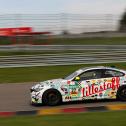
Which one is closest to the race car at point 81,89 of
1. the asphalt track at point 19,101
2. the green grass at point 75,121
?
the asphalt track at point 19,101

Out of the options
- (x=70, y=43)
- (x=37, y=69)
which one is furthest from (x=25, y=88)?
(x=70, y=43)

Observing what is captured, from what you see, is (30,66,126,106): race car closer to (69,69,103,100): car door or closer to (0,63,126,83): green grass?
(69,69,103,100): car door

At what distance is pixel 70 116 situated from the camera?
11.3 meters

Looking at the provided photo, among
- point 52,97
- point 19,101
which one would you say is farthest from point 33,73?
point 52,97

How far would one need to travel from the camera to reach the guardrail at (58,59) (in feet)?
86.2

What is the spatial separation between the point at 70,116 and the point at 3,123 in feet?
5.34

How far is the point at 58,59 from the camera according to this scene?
26.7 meters

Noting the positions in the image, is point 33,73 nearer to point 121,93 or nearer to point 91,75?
point 91,75

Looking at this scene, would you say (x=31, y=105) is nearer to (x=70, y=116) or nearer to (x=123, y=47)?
(x=70, y=116)

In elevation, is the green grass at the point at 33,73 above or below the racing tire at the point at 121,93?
above

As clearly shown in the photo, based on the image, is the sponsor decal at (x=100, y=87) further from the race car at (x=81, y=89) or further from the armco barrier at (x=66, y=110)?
the armco barrier at (x=66, y=110)

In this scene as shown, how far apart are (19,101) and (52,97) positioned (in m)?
1.64

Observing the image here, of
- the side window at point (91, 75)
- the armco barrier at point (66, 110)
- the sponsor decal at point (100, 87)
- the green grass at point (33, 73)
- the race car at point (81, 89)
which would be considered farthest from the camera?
the green grass at point (33, 73)

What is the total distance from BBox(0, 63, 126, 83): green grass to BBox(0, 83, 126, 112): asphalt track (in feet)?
8.81
